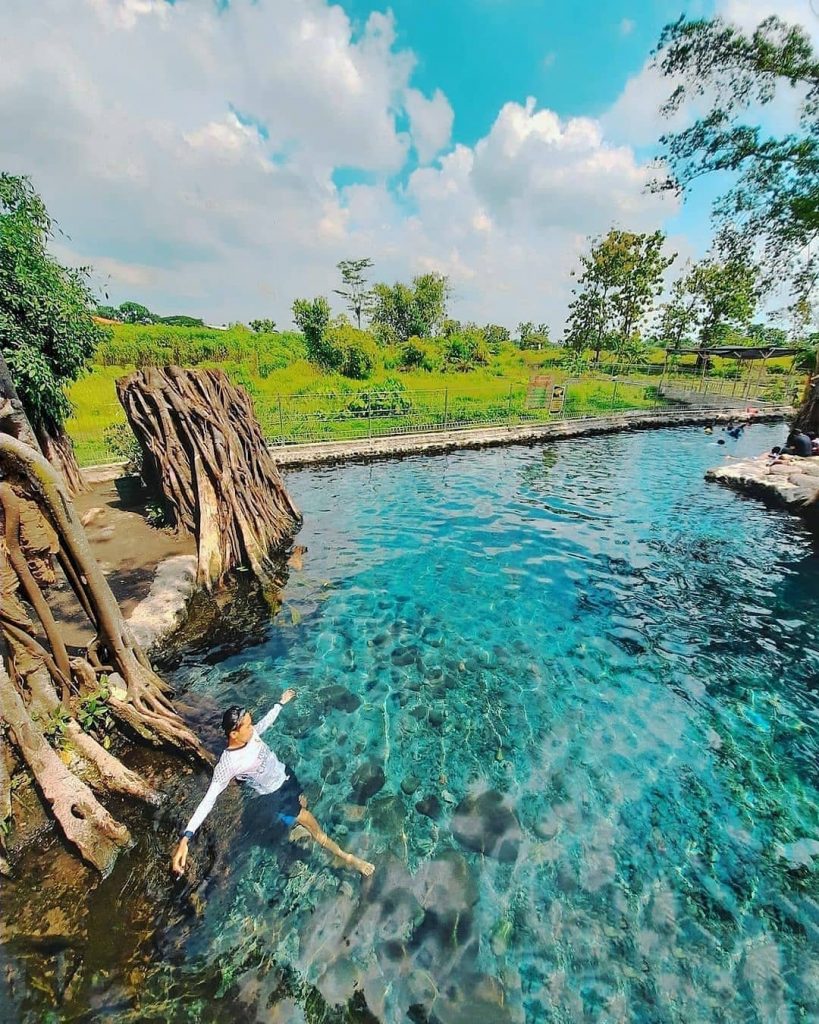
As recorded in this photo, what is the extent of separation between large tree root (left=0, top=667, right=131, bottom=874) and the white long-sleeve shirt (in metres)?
0.68

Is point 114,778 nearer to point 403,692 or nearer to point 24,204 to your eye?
point 403,692

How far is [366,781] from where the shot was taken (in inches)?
205

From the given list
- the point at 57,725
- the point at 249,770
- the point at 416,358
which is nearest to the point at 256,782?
the point at 249,770

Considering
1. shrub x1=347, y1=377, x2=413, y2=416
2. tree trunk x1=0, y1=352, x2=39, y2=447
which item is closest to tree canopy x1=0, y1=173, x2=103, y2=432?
tree trunk x1=0, y1=352, x2=39, y2=447

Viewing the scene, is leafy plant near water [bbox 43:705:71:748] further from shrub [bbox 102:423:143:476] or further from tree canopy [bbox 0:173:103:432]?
shrub [bbox 102:423:143:476]

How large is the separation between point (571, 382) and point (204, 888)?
37.2m

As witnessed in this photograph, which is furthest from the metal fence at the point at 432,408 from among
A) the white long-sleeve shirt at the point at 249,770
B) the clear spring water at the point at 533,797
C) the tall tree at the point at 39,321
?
the white long-sleeve shirt at the point at 249,770

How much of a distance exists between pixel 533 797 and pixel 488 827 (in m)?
0.61

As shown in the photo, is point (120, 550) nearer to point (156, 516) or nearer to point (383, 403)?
point (156, 516)

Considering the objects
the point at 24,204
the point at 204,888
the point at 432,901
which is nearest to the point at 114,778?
the point at 204,888

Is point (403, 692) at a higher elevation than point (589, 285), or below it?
below

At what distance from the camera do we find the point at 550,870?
14.2ft

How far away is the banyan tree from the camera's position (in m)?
3.97

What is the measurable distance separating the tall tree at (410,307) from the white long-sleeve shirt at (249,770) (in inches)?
2352
